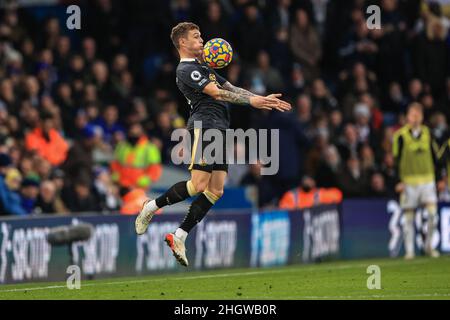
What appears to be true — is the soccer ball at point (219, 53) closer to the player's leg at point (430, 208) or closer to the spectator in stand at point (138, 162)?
the spectator in stand at point (138, 162)

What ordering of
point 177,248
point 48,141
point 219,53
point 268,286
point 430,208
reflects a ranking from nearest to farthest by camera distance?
point 177,248
point 219,53
point 268,286
point 48,141
point 430,208

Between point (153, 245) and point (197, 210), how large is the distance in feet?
14.6

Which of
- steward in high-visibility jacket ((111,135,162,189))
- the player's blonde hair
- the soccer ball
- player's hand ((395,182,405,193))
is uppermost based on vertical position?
the player's blonde hair

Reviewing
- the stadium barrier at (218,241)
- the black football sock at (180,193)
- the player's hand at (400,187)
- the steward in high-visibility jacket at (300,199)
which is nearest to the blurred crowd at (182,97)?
the steward in high-visibility jacket at (300,199)

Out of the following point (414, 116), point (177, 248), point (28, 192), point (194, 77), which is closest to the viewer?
point (177, 248)

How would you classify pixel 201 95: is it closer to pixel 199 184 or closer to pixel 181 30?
pixel 181 30

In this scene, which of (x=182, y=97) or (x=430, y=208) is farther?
(x=182, y=97)

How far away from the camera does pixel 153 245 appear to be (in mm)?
17969

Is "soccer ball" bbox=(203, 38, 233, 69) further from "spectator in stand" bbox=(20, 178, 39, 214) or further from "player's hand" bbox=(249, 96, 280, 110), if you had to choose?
"spectator in stand" bbox=(20, 178, 39, 214)

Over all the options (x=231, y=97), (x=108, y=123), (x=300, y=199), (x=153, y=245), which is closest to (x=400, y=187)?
(x=300, y=199)

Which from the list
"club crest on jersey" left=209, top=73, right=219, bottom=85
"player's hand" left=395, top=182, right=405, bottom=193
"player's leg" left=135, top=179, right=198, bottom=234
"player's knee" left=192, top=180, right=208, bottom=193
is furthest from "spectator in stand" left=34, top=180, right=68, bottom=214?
"player's hand" left=395, top=182, right=405, bottom=193

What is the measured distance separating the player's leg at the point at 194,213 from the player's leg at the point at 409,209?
7.11m

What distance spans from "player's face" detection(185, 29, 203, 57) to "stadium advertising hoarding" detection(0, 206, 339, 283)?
3.65 m

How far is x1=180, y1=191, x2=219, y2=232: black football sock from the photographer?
13609 mm
